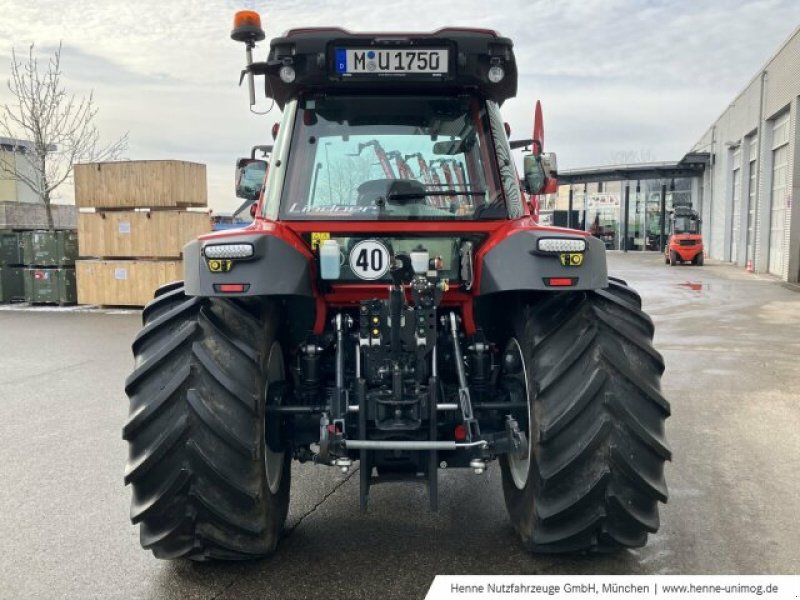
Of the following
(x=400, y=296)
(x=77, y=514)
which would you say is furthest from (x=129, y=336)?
(x=400, y=296)

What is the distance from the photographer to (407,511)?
4148mm

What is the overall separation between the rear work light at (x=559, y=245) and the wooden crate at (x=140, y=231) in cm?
1146

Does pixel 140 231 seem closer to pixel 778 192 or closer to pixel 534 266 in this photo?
pixel 534 266

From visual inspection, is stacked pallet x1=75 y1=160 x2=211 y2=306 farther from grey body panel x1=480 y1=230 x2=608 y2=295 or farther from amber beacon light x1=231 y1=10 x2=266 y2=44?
grey body panel x1=480 y1=230 x2=608 y2=295

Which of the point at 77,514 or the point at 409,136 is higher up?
the point at 409,136

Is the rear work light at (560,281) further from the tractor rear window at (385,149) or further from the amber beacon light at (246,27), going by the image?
the amber beacon light at (246,27)

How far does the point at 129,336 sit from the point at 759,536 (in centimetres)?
978

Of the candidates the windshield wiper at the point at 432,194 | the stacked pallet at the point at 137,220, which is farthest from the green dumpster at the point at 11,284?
the windshield wiper at the point at 432,194

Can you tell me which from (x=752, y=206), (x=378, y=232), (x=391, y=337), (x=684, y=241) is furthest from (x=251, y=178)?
(x=684, y=241)

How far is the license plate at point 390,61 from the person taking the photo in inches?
140

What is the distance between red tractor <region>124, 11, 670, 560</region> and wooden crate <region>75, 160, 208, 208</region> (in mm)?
10168

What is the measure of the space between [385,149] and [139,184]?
35.9ft

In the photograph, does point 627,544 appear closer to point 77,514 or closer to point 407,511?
point 407,511

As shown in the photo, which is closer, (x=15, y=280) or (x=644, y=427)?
(x=644, y=427)
